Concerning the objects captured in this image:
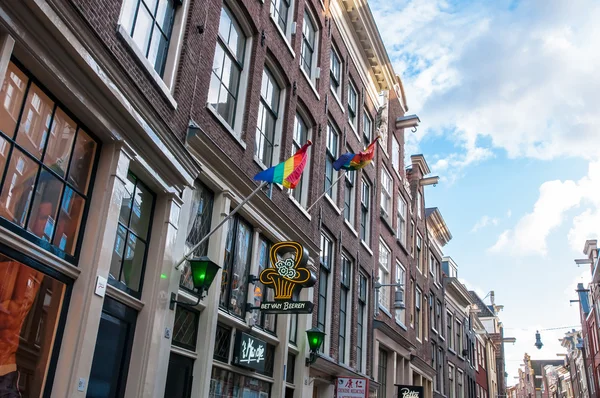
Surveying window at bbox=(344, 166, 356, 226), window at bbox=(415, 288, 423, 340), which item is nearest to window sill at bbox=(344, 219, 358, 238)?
window at bbox=(344, 166, 356, 226)

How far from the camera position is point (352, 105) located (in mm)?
20984

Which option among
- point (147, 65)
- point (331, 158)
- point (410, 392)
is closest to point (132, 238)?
point (147, 65)

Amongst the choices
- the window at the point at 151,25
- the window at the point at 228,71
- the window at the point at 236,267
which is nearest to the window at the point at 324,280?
the window at the point at 236,267

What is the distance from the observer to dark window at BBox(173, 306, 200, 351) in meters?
9.32

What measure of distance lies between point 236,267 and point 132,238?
345 centimetres

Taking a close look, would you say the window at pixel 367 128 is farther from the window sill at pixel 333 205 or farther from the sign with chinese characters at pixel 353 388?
the sign with chinese characters at pixel 353 388

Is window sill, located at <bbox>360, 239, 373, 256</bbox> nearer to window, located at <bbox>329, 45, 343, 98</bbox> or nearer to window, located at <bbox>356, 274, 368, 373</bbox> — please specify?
window, located at <bbox>356, 274, 368, 373</bbox>

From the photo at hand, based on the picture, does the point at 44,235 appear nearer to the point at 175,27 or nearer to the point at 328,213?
the point at 175,27

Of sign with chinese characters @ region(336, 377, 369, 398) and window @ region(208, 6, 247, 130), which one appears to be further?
sign with chinese characters @ region(336, 377, 369, 398)

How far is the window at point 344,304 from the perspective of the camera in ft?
57.6

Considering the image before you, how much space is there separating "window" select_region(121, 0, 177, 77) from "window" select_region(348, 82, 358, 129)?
1157 cm

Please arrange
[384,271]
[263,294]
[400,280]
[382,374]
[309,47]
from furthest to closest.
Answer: [400,280], [384,271], [382,374], [309,47], [263,294]

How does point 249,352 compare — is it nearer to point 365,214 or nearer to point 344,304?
point 344,304

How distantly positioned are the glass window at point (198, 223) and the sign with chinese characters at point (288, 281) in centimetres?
144
